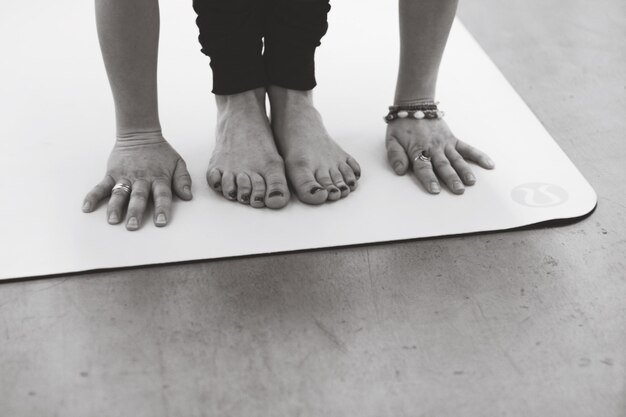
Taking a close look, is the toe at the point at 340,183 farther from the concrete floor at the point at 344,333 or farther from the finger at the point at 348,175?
the concrete floor at the point at 344,333

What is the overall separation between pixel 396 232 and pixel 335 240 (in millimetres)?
114

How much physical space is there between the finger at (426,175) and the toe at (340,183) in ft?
0.52

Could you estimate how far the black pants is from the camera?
147 centimetres

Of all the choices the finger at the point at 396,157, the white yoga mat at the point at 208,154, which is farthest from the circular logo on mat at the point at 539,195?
the finger at the point at 396,157

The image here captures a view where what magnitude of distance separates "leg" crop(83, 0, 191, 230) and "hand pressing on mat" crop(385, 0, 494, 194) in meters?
0.46

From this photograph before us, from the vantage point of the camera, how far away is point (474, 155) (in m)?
1.55

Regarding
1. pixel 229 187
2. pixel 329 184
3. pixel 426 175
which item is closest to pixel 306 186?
pixel 329 184

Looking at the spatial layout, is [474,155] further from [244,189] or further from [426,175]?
[244,189]

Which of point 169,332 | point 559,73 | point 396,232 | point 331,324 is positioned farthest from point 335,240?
point 559,73

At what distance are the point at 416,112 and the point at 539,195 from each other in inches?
12.4

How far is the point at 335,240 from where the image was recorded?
1323 millimetres

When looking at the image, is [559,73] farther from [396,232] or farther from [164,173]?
[164,173]

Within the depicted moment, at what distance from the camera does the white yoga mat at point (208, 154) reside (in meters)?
1.32

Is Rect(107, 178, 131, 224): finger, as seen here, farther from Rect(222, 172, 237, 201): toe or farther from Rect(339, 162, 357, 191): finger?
Rect(339, 162, 357, 191): finger
